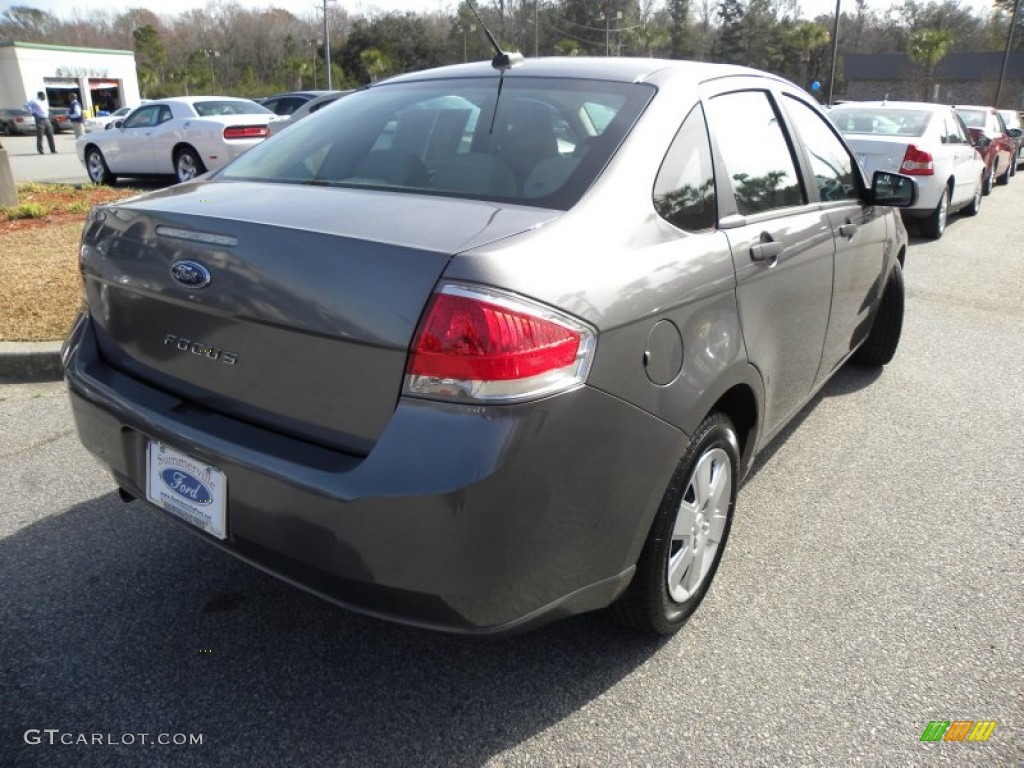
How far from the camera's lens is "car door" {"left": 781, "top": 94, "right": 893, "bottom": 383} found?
3373 mm

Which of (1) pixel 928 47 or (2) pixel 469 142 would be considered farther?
(1) pixel 928 47

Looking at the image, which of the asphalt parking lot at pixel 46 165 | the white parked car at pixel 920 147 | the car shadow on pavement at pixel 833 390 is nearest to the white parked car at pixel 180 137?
the asphalt parking lot at pixel 46 165

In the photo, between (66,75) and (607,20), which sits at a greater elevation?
(607,20)

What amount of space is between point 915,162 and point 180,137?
35.6 ft

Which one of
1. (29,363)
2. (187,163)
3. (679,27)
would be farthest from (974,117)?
(679,27)

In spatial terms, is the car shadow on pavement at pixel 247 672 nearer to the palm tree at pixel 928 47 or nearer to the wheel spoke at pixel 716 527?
the wheel spoke at pixel 716 527

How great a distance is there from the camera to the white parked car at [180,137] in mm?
12781

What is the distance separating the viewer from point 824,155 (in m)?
3.54

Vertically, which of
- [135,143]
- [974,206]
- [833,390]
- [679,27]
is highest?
[679,27]

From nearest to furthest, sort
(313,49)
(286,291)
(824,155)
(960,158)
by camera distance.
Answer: (286,291) < (824,155) < (960,158) < (313,49)

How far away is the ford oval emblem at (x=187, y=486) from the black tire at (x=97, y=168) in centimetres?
1449

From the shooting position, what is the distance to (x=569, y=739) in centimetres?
212

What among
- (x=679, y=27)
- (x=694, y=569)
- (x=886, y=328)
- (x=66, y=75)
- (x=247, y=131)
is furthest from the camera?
(x=679, y=27)

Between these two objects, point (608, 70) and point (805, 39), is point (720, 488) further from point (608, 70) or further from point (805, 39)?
point (805, 39)
